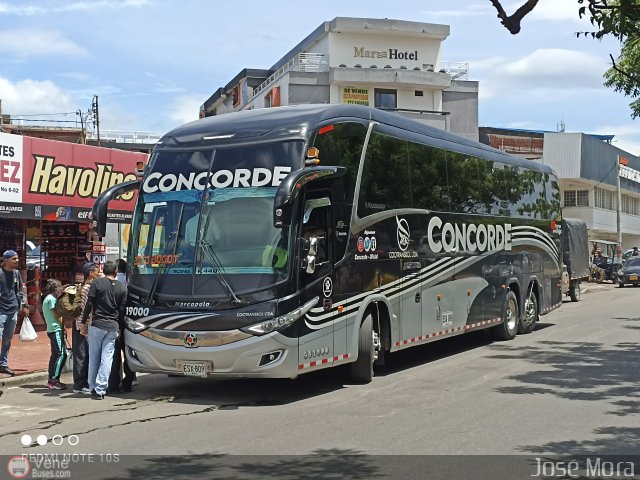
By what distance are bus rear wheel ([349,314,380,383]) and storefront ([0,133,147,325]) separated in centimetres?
720

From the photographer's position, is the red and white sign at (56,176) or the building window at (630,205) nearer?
the red and white sign at (56,176)

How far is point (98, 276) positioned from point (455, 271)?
6.79m

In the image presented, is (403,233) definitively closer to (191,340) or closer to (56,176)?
(191,340)

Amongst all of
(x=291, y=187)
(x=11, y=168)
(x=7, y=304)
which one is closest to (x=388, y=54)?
(x=11, y=168)

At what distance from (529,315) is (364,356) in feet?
28.2

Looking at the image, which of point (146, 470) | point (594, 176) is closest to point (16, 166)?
point (146, 470)

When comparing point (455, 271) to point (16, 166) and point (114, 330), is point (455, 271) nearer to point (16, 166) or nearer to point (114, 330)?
point (114, 330)

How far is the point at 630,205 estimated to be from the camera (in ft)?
218

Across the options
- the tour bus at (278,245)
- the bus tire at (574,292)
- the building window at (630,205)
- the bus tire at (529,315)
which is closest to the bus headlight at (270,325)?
the tour bus at (278,245)

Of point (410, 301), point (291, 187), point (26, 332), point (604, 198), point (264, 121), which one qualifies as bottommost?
point (26, 332)

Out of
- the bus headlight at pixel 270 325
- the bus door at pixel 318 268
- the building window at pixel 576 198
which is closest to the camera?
the bus headlight at pixel 270 325

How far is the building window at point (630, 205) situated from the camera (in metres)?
64.6

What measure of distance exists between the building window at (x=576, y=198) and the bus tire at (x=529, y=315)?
130 feet

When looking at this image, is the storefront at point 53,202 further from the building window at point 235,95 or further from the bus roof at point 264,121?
the building window at point 235,95
